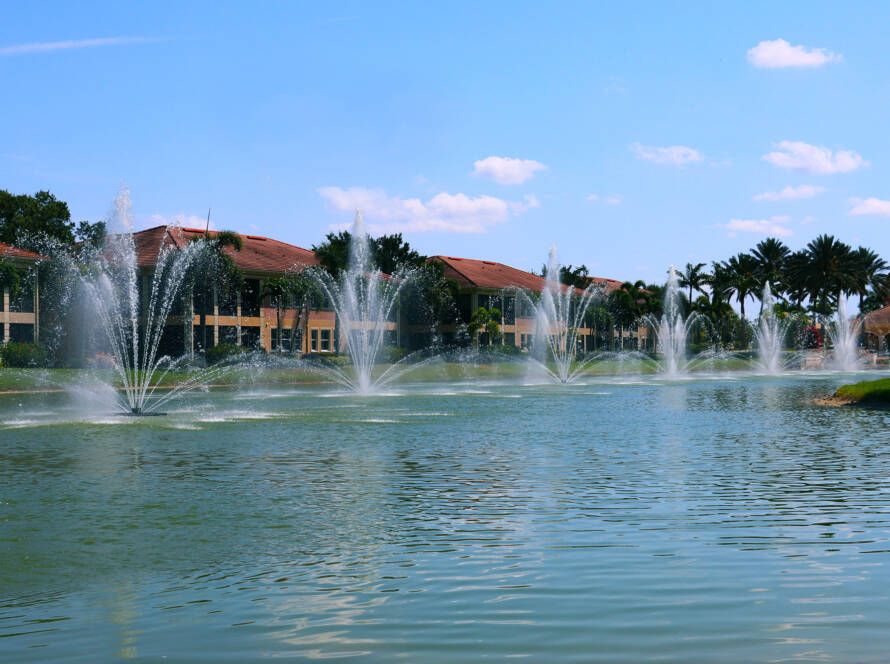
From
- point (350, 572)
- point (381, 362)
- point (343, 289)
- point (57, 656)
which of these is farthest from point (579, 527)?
point (343, 289)

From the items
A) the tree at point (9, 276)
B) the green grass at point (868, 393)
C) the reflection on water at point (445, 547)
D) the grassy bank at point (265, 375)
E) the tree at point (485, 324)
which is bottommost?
the reflection on water at point (445, 547)

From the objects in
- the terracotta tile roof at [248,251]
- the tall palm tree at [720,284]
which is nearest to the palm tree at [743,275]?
the tall palm tree at [720,284]

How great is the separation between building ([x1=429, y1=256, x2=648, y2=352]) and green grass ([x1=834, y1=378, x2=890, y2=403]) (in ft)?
180

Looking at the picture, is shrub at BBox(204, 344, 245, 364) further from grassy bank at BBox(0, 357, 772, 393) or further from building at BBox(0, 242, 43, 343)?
building at BBox(0, 242, 43, 343)

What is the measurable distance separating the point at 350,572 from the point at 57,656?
9.32ft

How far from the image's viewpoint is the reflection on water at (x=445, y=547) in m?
6.65

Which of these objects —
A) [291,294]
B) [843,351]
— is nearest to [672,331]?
[843,351]

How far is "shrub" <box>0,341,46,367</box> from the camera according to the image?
53.0m

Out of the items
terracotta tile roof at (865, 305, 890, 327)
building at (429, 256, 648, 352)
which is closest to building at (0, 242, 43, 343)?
building at (429, 256, 648, 352)

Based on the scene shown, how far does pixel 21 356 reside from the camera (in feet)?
175

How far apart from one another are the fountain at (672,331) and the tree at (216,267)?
27.0 meters

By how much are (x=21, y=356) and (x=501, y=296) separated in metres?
49.6

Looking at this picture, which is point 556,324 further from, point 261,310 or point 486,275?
point 261,310

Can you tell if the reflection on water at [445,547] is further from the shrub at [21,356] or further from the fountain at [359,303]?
the shrub at [21,356]
